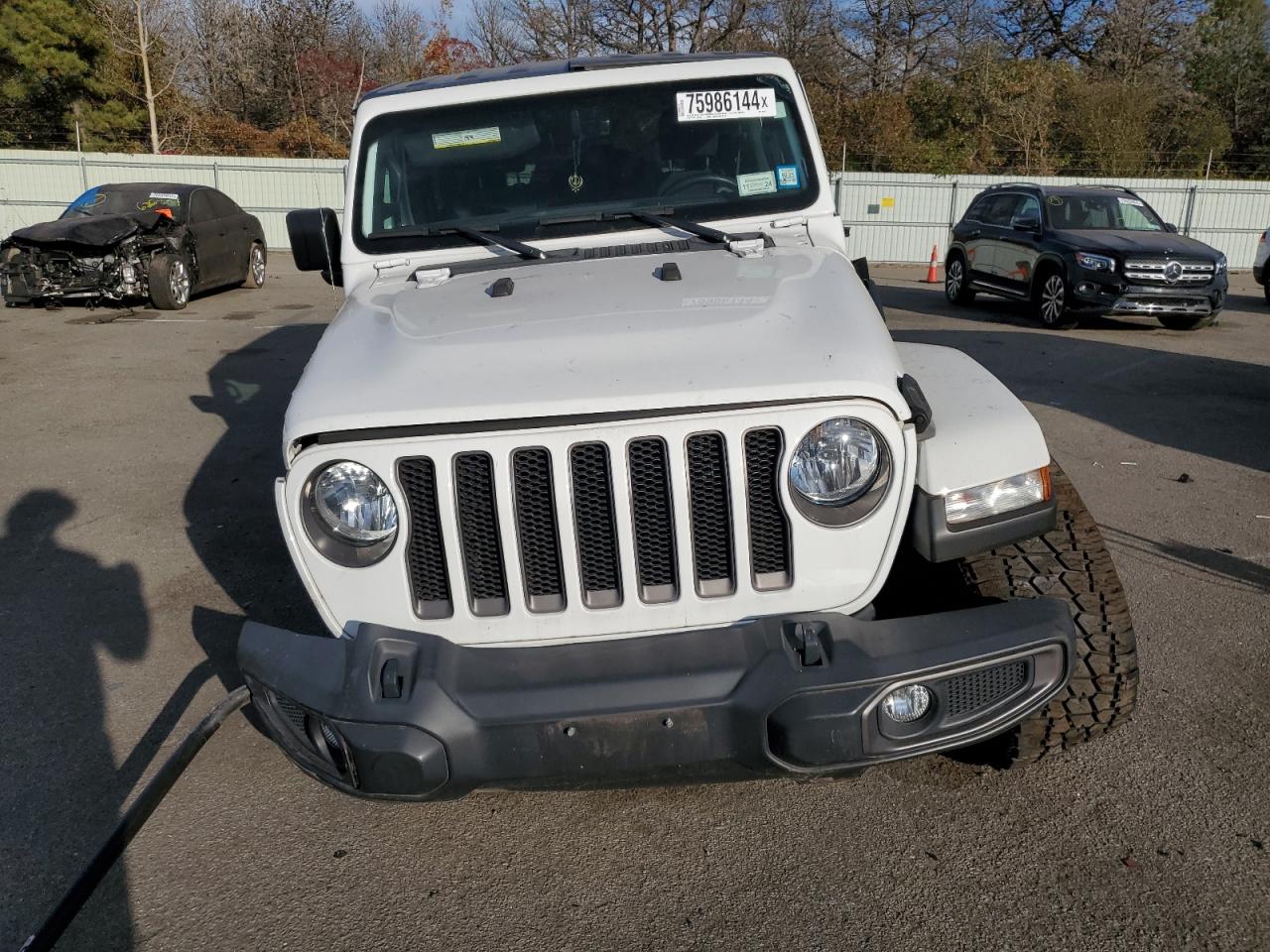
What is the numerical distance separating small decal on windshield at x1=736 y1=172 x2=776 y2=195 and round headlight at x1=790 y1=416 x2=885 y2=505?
5.52 feet

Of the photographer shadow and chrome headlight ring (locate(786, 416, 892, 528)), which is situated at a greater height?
chrome headlight ring (locate(786, 416, 892, 528))

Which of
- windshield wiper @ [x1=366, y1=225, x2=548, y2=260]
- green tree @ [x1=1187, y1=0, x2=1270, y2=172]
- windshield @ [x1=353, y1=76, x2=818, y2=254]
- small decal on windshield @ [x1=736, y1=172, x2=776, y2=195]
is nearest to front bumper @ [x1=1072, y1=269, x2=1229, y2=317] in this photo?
windshield @ [x1=353, y1=76, x2=818, y2=254]

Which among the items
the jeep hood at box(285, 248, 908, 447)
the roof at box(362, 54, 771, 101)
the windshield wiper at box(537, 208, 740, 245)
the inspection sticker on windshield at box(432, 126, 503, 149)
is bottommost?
the jeep hood at box(285, 248, 908, 447)

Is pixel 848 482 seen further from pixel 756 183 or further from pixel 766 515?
pixel 756 183

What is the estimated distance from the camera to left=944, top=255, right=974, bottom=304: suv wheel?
49.0 feet

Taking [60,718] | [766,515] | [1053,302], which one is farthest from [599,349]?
[1053,302]

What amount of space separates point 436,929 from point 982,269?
43.9 feet

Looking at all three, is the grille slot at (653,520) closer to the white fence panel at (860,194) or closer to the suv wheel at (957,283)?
the suv wheel at (957,283)

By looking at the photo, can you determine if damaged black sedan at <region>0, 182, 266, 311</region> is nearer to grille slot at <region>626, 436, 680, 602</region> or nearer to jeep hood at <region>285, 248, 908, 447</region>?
jeep hood at <region>285, 248, 908, 447</region>

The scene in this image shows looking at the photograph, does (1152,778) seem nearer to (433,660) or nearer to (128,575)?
(433,660)

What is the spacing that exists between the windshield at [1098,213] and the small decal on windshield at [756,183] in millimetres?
10239

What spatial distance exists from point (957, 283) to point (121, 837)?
14.4 metres

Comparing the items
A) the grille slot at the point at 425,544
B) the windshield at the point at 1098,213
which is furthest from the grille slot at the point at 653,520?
the windshield at the point at 1098,213

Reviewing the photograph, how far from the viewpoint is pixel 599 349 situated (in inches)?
102
